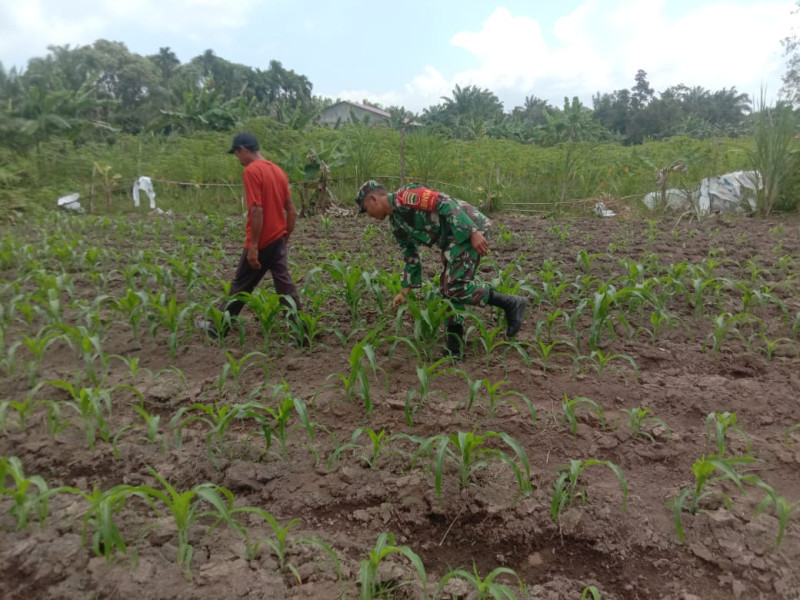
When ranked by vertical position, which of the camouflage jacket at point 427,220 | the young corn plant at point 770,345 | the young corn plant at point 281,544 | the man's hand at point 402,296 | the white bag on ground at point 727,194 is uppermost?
the white bag on ground at point 727,194

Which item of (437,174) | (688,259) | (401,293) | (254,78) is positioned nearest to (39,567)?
(401,293)

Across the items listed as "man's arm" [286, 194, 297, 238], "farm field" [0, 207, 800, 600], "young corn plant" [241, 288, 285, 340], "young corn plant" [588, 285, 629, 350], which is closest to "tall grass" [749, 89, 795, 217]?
"farm field" [0, 207, 800, 600]

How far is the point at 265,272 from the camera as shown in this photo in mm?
Result: 4031

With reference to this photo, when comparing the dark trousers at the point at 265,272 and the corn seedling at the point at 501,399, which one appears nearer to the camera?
the corn seedling at the point at 501,399

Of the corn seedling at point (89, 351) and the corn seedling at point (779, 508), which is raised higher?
the corn seedling at point (89, 351)

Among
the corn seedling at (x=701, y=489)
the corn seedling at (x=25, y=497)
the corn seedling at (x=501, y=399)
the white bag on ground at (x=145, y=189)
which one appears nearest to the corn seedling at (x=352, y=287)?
the corn seedling at (x=501, y=399)

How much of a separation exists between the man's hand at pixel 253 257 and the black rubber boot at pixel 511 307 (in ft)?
5.44

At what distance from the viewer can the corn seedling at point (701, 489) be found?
73.7 inches

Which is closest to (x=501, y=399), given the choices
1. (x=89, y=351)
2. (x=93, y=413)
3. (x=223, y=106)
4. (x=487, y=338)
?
(x=487, y=338)

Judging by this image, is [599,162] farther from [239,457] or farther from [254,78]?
[254,78]

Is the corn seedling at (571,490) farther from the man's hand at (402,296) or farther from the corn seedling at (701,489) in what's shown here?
the man's hand at (402,296)

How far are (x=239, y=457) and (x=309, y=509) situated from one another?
18.5 inches

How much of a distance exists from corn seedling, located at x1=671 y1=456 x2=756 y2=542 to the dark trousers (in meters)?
2.73

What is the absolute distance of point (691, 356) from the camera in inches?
129
